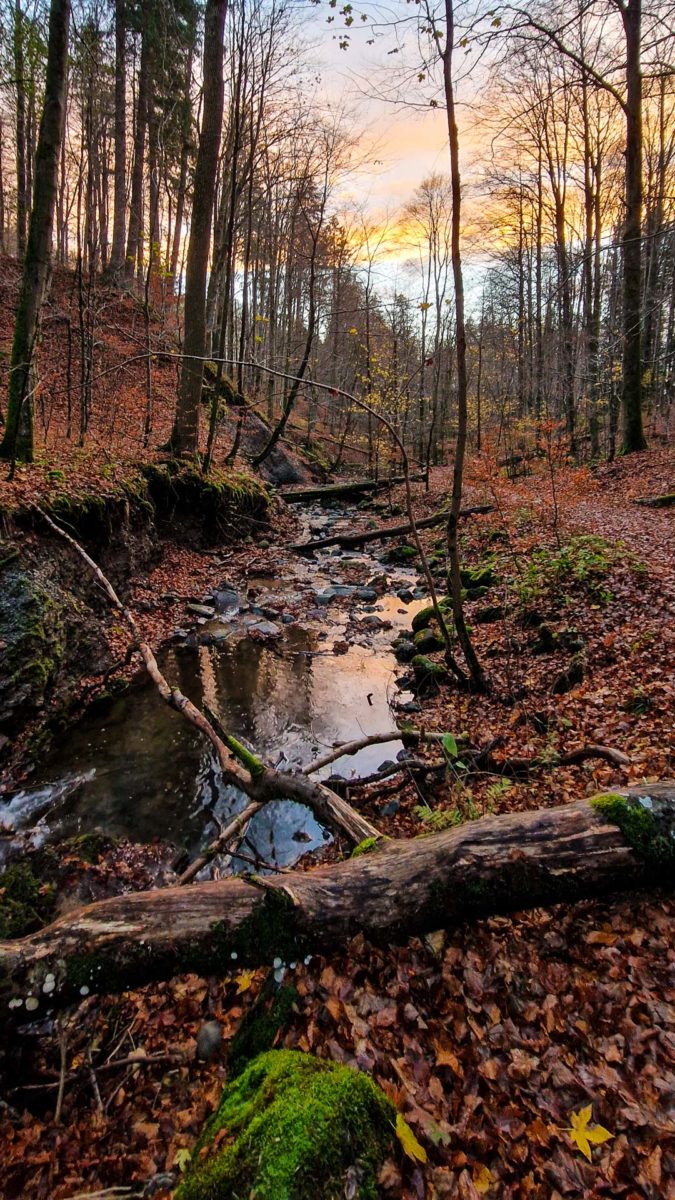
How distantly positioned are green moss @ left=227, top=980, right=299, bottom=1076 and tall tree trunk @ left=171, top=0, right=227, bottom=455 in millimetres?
12754

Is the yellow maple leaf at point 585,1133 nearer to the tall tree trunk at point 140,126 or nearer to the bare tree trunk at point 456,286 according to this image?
the bare tree trunk at point 456,286

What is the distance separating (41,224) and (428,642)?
9.05 m

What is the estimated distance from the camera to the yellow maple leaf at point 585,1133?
2033mm

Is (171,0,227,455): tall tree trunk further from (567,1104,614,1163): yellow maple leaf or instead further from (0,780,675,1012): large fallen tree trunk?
(567,1104,614,1163): yellow maple leaf

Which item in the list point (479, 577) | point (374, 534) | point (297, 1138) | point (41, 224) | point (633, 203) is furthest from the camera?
point (374, 534)

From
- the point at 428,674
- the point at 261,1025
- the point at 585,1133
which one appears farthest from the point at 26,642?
the point at 585,1133

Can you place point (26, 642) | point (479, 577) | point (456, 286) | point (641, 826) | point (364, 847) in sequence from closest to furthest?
point (641, 826) → point (364, 847) → point (456, 286) → point (26, 642) → point (479, 577)

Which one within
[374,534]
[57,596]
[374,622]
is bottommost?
[374,622]

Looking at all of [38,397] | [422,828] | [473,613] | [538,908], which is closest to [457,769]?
[422,828]

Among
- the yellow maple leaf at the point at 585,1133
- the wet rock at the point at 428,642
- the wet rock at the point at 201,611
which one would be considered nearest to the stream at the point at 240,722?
the wet rock at the point at 201,611

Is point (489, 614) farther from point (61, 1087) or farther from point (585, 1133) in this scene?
point (61, 1087)

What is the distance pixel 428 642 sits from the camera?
8.77 m

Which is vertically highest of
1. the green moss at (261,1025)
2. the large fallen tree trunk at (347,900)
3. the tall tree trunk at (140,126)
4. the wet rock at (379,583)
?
the tall tree trunk at (140,126)

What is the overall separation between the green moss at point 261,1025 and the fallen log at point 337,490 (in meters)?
17.7
